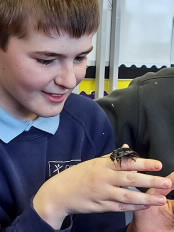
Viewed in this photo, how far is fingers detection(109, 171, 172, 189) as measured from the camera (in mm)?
470

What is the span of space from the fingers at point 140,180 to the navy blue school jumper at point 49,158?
5.5 inches

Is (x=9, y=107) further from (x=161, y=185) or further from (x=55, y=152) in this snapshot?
(x=161, y=185)

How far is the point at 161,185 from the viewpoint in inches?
18.4

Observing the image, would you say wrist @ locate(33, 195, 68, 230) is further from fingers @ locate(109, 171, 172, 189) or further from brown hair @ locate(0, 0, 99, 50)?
brown hair @ locate(0, 0, 99, 50)

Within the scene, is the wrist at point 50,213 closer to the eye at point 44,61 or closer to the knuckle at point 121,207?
the knuckle at point 121,207

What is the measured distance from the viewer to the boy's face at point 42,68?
0.57m

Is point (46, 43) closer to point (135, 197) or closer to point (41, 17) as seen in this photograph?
point (41, 17)

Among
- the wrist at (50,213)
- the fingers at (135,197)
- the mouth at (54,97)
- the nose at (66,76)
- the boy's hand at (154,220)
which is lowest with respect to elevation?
the boy's hand at (154,220)

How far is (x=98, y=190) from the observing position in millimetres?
505

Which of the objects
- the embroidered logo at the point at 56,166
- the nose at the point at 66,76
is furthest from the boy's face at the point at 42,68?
the embroidered logo at the point at 56,166

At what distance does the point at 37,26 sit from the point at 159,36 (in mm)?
1642

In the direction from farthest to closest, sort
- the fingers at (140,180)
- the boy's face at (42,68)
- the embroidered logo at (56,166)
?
the embroidered logo at (56,166) → the boy's face at (42,68) → the fingers at (140,180)

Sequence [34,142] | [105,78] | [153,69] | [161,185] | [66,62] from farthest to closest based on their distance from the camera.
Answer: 1. [153,69]
2. [105,78]
3. [34,142]
4. [66,62]
5. [161,185]

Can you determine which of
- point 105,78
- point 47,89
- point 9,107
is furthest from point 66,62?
point 105,78
